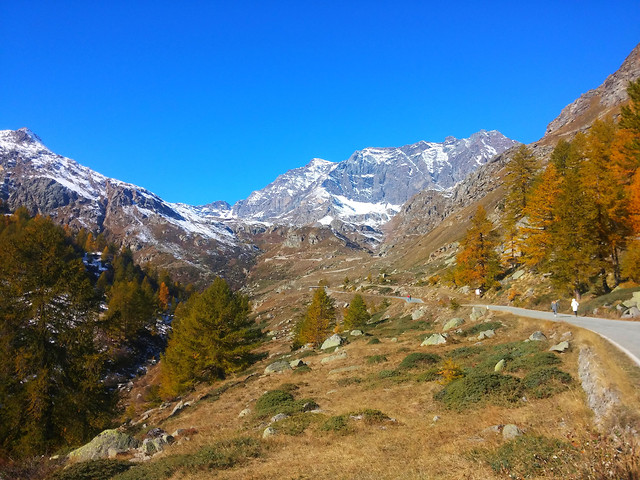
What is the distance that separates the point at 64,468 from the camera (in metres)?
11.8

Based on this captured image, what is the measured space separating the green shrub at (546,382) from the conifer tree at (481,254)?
29814 millimetres

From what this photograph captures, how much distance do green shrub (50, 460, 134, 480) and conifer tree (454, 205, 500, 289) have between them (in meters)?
41.0

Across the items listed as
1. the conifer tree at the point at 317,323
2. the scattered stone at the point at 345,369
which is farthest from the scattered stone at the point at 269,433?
the conifer tree at the point at 317,323

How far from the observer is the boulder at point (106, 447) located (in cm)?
1391

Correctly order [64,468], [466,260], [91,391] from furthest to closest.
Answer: [466,260] → [91,391] → [64,468]

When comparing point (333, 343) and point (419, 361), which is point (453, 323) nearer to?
point (419, 361)

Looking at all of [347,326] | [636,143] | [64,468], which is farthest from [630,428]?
[347,326]

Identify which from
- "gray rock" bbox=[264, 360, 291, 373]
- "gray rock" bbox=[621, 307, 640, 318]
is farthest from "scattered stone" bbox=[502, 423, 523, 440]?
"gray rock" bbox=[264, 360, 291, 373]

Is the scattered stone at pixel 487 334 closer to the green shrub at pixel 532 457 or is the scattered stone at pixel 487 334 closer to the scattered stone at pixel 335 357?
the scattered stone at pixel 335 357

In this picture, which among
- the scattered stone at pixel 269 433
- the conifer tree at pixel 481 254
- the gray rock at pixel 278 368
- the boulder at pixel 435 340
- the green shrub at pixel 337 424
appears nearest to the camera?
the green shrub at pixel 337 424

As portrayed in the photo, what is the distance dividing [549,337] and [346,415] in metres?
13.2

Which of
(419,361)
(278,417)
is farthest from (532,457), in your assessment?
(419,361)

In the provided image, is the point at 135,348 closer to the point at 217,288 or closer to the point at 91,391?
the point at 217,288

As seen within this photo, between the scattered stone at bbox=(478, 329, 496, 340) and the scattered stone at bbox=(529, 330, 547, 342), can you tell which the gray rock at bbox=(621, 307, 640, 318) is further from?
the scattered stone at bbox=(478, 329, 496, 340)
